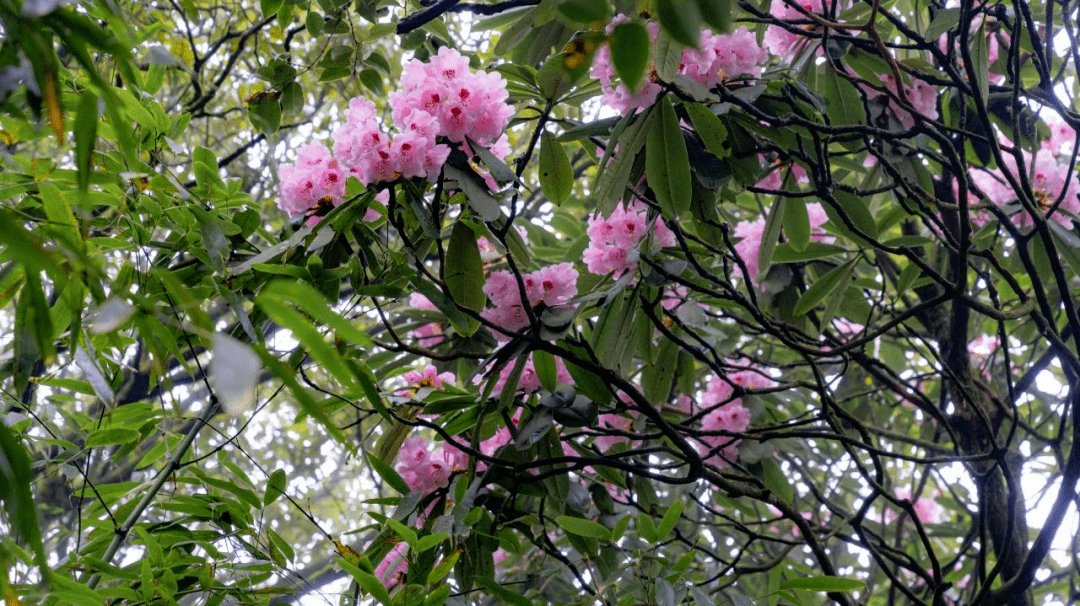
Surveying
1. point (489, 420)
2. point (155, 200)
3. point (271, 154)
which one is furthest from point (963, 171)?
point (155, 200)

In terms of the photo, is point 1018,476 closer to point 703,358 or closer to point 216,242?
point 703,358

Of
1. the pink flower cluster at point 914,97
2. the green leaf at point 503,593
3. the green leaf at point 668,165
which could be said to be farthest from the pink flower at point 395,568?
the pink flower cluster at point 914,97

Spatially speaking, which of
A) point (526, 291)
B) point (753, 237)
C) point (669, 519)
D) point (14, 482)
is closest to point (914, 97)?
point (753, 237)

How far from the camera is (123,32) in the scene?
2.05 ft

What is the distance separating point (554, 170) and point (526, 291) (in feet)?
0.63

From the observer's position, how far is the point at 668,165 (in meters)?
1.21

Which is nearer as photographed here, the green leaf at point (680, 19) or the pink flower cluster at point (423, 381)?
the green leaf at point (680, 19)

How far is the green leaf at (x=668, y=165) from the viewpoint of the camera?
1205mm

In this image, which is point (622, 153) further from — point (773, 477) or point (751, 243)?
point (773, 477)

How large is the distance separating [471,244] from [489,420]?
0.89 feet

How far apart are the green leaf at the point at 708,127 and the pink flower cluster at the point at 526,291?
0.95ft

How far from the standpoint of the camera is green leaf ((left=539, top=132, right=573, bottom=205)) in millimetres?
1357

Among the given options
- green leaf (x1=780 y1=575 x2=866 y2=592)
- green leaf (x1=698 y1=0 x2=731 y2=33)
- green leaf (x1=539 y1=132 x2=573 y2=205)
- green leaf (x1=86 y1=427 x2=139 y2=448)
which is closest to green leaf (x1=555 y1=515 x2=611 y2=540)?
green leaf (x1=780 y1=575 x2=866 y2=592)

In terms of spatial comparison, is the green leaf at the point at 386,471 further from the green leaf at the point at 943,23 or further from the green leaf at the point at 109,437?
the green leaf at the point at 943,23
